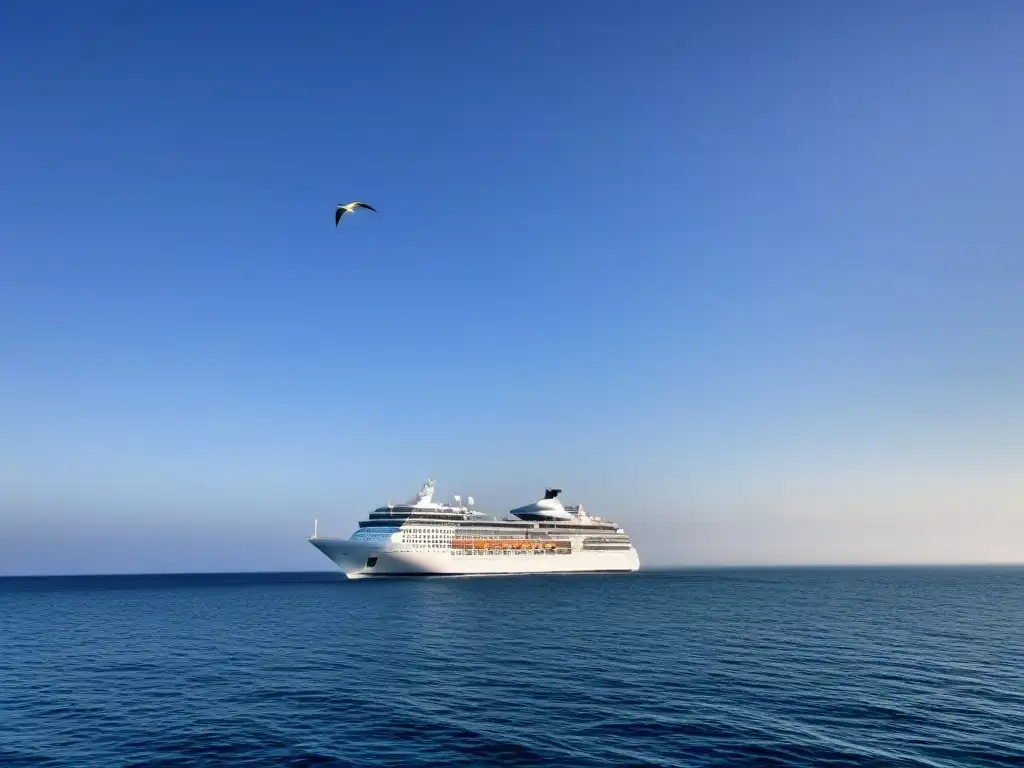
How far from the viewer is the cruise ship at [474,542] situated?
5108 inches

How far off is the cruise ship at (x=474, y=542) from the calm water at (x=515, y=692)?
60.3 metres

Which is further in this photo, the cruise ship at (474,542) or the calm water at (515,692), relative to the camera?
the cruise ship at (474,542)

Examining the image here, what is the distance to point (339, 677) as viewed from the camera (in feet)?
127

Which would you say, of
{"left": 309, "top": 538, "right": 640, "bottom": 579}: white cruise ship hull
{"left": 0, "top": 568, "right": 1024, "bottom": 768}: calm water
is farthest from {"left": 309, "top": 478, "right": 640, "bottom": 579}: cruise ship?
{"left": 0, "top": 568, "right": 1024, "bottom": 768}: calm water

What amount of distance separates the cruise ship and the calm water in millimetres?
60270

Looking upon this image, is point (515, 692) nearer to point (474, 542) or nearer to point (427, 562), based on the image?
point (427, 562)

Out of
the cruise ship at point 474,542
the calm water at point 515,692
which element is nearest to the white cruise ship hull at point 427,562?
the cruise ship at point 474,542

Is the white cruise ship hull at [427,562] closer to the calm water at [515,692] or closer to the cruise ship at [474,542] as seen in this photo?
the cruise ship at [474,542]

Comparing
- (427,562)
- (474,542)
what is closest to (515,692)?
(427,562)

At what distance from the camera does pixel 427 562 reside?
133375 millimetres

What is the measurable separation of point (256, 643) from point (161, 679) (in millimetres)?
14149

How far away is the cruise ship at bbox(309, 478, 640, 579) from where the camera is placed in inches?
5108

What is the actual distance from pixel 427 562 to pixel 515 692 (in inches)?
4042

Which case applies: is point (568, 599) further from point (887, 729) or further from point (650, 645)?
point (887, 729)
